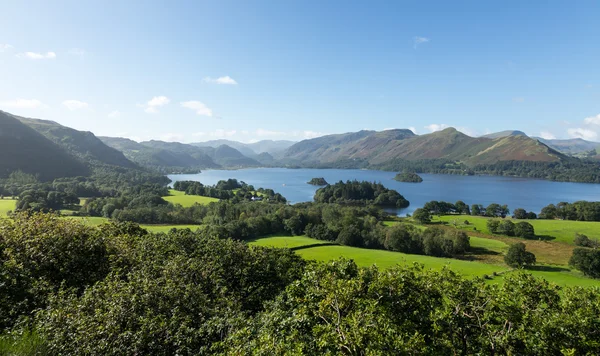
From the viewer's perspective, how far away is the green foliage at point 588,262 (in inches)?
1683

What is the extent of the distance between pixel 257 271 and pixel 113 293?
920cm

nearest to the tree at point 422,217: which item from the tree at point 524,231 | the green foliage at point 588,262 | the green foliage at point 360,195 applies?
the tree at point 524,231

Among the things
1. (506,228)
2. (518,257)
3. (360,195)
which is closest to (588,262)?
(518,257)

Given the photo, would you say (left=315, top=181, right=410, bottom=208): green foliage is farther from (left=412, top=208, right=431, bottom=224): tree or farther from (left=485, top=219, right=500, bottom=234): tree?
(left=485, top=219, right=500, bottom=234): tree

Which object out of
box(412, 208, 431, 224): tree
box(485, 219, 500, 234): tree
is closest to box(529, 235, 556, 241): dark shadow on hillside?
box(485, 219, 500, 234): tree

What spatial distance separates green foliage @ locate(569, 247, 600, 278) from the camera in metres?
42.8

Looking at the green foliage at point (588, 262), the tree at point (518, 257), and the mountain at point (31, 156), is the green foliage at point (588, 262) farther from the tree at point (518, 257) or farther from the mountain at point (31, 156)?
the mountain at point (31, 156)

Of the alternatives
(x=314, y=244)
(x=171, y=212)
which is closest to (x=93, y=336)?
(x=314, y=244)

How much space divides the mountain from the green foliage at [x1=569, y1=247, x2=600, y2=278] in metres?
207

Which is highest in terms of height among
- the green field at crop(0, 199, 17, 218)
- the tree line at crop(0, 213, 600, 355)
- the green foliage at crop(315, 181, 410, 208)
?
the tree line at crop(0, 213, 600, 355)

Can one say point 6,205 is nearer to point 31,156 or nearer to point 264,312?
point 31,156

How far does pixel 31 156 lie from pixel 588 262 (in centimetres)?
22938

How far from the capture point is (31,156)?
165 metres

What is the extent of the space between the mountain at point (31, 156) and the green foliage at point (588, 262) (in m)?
207
